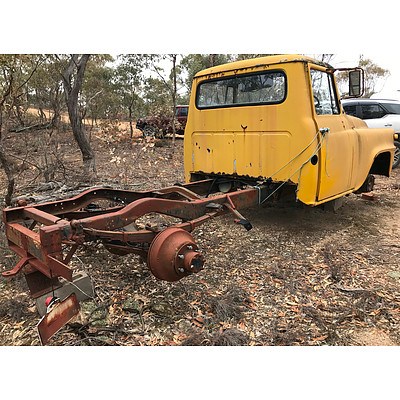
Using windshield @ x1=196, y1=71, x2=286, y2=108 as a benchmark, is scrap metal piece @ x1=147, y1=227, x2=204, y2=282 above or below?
below

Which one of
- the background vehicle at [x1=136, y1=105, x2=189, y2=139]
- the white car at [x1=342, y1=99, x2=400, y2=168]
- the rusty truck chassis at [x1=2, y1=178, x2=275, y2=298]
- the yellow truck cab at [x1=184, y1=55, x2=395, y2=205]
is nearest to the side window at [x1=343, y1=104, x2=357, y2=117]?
the white car at [x1=342, y1=99, x2=400, y2=168]

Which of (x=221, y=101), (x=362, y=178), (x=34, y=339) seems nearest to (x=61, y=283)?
(x=34, y=339)

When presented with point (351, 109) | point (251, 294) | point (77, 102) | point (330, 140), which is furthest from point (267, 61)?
point (351, 109)

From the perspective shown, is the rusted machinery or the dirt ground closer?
the rusted machinery

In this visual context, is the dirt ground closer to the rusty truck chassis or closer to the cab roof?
the rusty truck chassis

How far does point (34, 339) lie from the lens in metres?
2.87

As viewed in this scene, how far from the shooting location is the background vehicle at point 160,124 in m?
16.8

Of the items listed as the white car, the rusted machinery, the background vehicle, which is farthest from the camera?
the background vehicle

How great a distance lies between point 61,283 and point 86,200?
1045 millimetres

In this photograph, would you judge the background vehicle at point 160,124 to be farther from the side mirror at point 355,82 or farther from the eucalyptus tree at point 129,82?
the side mirror at point 355,82

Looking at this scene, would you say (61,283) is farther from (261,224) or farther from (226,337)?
(261,224)

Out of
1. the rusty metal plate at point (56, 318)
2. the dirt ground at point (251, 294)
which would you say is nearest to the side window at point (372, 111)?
the dirt ground at point (251, 294)

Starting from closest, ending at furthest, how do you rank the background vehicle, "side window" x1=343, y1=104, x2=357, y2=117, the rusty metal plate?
the rusty metal plate < "side window" x1=343, y1=104, x2=357, y2=117 < the background vehicle

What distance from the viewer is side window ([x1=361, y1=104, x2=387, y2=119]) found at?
10.2m
